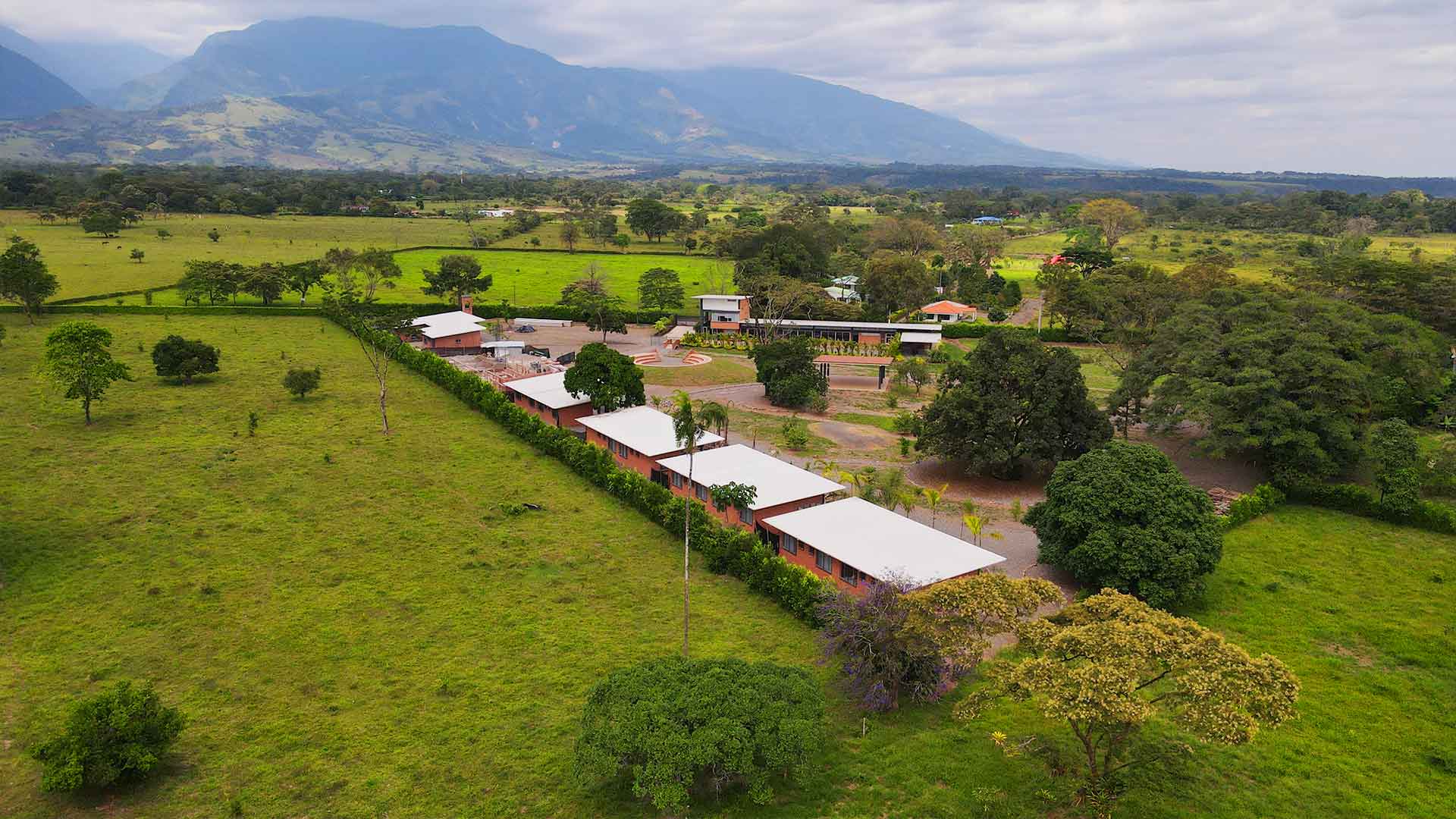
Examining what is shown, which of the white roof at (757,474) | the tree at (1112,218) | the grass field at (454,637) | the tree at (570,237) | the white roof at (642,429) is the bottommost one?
the grass field at (454,637)

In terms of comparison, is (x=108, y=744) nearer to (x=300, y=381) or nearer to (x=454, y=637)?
(x=454, y=637)

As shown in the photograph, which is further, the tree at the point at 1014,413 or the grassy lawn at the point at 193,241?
the grassy lawn at the point at 193,241

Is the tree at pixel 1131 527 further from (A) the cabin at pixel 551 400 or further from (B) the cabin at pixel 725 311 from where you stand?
(B) the cabin at pixel 725 311

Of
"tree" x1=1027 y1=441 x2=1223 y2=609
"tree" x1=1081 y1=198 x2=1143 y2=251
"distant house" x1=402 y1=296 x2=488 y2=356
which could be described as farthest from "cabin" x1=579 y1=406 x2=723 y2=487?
"tree" x1=1081 y1=198 x2=1143 y2=251

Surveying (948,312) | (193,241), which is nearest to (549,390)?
(948,312)

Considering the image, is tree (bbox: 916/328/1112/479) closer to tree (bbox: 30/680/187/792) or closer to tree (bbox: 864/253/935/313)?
tree (bbox: 30/680/187/792)

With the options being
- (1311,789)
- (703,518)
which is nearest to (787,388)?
(703,518)

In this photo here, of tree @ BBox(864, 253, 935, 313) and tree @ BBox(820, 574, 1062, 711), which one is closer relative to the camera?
tree @ BBox(820, 574, 1062, 711)

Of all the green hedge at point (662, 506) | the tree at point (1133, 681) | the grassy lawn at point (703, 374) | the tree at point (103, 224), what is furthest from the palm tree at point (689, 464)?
the tree at point (103, 224)
